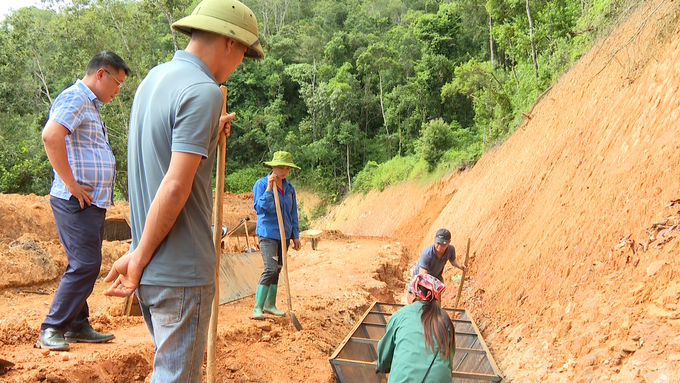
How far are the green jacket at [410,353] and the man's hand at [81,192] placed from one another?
96.5 inches

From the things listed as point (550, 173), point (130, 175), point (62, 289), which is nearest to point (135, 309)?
point (62, 289)

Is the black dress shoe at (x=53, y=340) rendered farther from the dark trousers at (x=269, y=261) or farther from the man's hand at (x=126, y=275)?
the dark trousers at (x=269, y=261)

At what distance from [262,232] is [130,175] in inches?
169

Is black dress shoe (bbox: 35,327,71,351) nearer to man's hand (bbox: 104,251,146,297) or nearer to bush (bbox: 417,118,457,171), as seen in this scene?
man's hand (bbox: 104,251,146,297)

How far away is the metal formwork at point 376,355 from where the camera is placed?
16.4 feet

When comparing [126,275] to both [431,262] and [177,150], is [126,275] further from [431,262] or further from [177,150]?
[431,262]

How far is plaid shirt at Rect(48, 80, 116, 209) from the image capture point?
149 inches

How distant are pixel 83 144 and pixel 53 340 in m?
1.49

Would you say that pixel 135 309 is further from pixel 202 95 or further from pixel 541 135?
pixel 541 135

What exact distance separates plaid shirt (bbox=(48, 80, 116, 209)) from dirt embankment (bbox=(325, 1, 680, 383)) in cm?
437

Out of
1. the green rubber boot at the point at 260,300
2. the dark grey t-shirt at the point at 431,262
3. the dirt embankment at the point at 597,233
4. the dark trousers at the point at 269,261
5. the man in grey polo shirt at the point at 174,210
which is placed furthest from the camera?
the dark grey t-shirt at the point at 431,262

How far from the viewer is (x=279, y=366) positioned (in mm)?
4977

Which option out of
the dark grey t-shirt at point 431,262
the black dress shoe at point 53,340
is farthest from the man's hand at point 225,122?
the dark grey t-shirt at point 431,262

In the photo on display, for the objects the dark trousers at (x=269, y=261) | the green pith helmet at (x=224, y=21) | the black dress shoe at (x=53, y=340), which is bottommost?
the dark trousers at (x=269, y=261)
